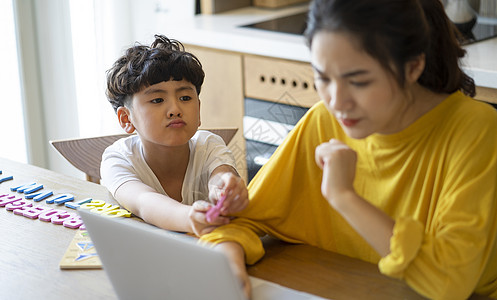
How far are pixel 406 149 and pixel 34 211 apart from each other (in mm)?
803

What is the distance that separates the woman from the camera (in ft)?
3.38

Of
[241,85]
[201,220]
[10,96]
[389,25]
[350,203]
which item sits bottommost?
[10,96]

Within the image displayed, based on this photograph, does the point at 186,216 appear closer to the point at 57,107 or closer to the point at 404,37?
the point at 404,37

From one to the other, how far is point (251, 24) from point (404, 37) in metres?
1.91

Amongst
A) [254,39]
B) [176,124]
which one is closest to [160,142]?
[176,124]

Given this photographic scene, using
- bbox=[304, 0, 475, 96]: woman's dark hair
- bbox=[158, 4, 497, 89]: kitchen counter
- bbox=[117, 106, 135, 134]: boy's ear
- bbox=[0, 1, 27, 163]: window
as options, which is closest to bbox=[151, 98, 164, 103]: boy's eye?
bbox=[117, 106, 135, 134]: boy's ear

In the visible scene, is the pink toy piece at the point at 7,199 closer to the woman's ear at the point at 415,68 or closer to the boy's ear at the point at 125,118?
the boy's ear at the point at 125,118

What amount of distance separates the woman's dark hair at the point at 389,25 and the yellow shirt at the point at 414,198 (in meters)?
0.13

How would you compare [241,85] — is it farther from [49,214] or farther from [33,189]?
[49,214]

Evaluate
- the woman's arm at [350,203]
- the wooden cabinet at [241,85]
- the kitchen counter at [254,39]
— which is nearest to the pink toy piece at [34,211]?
the woman's arm at [350,203]

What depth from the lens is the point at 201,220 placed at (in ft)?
4.10

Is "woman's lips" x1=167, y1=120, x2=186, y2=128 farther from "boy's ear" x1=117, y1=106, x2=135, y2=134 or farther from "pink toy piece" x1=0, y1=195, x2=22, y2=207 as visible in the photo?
"pink toy piece" x1=0, y1=195, x2=22, y2=207

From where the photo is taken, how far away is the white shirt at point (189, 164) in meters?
1.63

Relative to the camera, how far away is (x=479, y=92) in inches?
87.6
